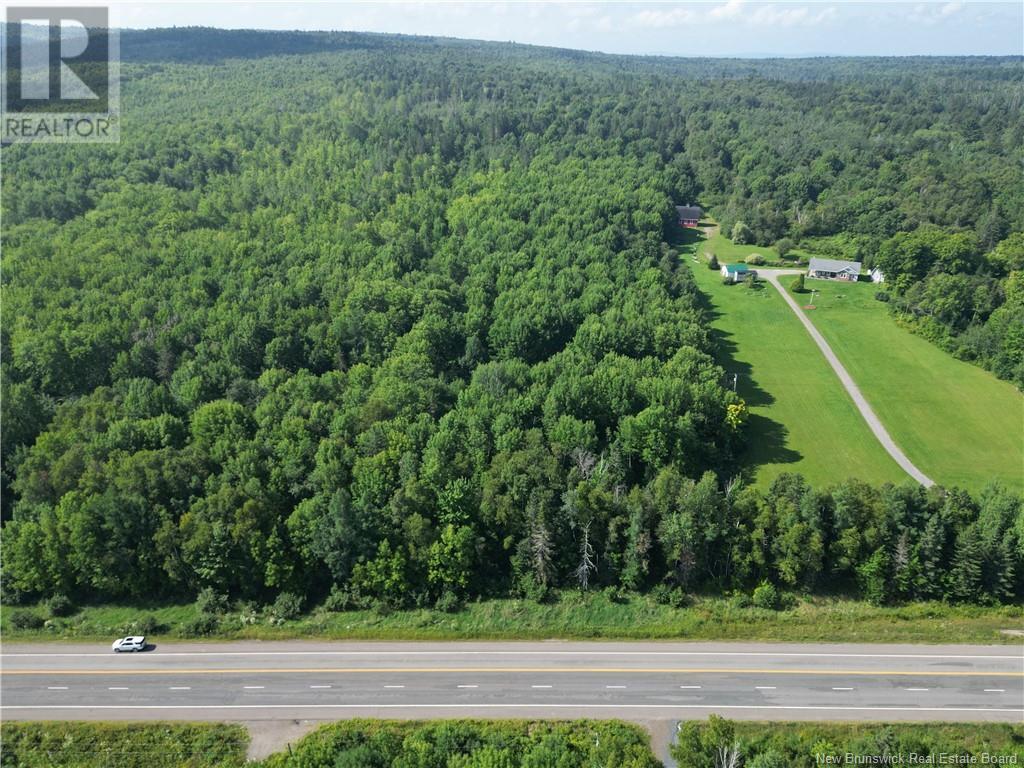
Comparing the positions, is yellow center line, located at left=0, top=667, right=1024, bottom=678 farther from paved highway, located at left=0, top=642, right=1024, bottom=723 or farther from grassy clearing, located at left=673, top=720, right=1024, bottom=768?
grassy clearing, located at left=673, top=720, right=1024, bottom=768

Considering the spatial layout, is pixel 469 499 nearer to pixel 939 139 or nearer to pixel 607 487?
pixel 607 487

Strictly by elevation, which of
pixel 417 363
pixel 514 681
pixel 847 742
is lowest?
pixel 514 681

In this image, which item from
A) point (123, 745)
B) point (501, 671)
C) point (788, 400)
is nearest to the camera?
point (123, 745)

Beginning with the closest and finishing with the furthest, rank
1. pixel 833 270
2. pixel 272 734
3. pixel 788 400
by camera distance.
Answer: pixel 272 734
pixel 788 400
pixel 833 270

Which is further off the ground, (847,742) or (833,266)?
(833,266)

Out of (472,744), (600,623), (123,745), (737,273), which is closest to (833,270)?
(737,273)

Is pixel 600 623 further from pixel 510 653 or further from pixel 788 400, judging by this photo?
pixel 788 400

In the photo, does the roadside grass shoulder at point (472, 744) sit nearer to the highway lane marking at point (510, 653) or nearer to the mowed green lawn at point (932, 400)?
the highway lane marking at point (510, 653)

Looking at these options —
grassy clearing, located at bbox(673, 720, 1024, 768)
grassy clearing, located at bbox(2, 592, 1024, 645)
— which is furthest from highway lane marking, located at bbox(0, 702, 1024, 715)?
grassy clearing, located at bbox(2, 592, 1024, 645)

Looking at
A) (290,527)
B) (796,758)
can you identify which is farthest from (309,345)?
(796,758)
